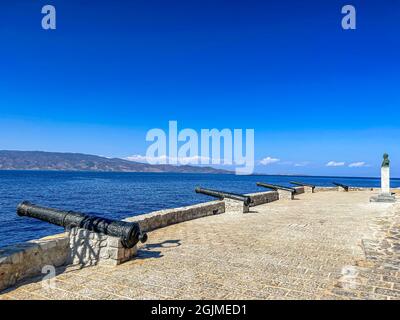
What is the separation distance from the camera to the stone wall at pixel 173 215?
338 inches

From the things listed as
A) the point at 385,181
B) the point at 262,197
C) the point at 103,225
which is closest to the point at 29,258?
the point at 103,225

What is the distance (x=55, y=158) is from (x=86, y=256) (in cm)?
19284

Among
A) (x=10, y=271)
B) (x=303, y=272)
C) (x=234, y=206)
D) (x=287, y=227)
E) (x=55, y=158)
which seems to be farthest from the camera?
(x=55, y=158)

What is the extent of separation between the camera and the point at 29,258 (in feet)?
16.1

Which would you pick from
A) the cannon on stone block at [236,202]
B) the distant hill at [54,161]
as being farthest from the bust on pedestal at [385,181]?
the distant hill at [54,161]

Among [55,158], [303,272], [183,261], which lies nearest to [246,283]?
[303,272]

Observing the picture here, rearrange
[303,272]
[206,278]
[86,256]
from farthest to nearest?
[86,256]
[303,272]
[206,278]

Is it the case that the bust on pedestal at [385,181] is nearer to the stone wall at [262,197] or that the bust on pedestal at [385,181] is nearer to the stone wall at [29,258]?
the stone wall at [262,197]

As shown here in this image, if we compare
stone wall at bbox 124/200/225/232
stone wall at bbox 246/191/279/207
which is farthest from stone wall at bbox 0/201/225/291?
stone wall at bbox 246/191/279/207

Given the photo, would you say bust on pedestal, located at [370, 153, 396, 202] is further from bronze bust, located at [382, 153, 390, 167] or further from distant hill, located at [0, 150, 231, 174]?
distant hill, located at [0, 150, 231, 174]

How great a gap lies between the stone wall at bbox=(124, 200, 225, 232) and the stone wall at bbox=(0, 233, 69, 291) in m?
2.74
